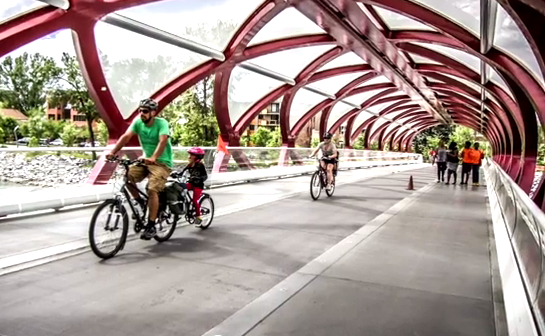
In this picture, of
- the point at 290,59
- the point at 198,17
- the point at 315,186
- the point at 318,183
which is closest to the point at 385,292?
the point at 315,186

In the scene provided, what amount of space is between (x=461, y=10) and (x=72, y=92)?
28.6 meters

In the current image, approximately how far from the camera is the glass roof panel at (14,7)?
10.6m

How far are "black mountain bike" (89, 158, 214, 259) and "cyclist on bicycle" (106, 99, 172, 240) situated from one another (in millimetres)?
95

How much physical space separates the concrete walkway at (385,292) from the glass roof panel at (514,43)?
5950 millimetres

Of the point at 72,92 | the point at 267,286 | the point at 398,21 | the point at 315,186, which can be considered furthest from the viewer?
the point at 72,92

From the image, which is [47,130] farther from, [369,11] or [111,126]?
[369,11]

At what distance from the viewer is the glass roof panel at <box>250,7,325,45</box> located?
626 inches

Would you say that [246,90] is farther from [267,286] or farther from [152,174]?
[267,286]

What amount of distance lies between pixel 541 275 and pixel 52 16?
1122 centimetres

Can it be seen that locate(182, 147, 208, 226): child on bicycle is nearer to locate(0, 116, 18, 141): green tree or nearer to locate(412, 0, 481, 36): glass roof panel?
locate(412, 0, 481, 36): glass roof panel

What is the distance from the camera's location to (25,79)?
3228 cm

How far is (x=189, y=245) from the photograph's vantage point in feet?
20.5

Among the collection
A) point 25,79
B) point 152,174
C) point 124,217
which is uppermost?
point 25,79

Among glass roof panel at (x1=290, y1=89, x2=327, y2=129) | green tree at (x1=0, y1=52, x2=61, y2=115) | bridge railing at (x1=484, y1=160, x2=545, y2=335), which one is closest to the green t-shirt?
bridge railing at (x1=484, y1=160, x2=545, y2=335)
